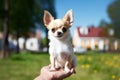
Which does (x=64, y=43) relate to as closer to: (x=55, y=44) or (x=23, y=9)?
(x=55, y=44)

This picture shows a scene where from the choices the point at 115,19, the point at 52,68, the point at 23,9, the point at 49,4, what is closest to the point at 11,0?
the point at 23,9

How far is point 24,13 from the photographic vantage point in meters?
47.0

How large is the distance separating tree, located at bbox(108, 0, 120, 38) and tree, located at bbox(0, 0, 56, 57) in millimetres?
18560

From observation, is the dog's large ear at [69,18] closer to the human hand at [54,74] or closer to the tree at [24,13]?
the human hand at [54,74]

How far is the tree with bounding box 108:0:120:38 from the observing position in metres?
71.0

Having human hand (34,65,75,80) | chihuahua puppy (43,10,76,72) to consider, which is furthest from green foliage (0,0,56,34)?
chihuahua puppy (43,10,76,72)

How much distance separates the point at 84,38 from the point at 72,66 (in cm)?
9075

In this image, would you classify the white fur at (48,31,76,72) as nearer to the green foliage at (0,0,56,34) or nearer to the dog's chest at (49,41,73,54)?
the dog's chest at (49,41,73,54)

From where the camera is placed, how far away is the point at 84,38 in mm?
94312

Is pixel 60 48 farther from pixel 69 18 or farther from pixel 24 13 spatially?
pixel 24 13

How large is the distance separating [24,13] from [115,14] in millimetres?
27960

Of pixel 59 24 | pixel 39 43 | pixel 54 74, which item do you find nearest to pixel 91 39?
pixel 39 43

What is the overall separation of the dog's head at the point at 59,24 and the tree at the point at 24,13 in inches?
1447

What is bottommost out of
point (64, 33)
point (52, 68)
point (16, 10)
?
point (52, 68)
